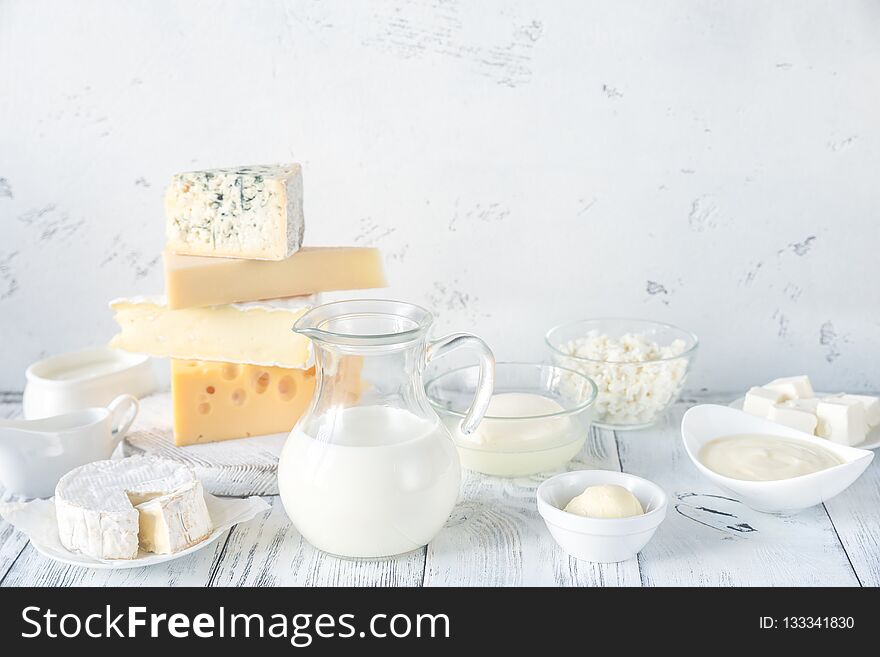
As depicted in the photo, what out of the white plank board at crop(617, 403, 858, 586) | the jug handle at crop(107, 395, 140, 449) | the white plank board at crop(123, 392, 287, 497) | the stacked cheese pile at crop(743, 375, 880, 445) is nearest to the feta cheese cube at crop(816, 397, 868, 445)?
the stacked cheese pile at crop(743, 375, 880, 445)

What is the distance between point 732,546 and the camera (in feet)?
3.58

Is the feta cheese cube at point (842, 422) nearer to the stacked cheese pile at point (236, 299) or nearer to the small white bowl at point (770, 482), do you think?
the small white bowl at point (770, 482)

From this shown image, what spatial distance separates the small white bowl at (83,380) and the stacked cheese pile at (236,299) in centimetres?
9

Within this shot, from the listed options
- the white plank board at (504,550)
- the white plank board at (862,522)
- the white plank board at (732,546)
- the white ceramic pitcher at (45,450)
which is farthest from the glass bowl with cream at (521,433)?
the white ceramic pitcher at (45,450)

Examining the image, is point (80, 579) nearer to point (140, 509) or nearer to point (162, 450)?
point (140, 509)

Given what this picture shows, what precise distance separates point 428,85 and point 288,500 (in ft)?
2.51

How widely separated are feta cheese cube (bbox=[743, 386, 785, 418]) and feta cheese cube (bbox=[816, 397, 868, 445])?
6 cm

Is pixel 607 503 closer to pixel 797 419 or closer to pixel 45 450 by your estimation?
pixel 797 419

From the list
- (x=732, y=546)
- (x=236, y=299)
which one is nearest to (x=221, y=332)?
(x=236, y=299)

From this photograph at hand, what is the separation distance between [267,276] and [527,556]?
0.55 m

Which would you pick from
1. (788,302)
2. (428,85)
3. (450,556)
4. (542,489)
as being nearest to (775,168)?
(788,302)

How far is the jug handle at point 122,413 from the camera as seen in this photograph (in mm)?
1317

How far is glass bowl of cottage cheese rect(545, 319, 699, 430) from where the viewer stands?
56.0 inches

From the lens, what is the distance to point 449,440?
1079 mm
